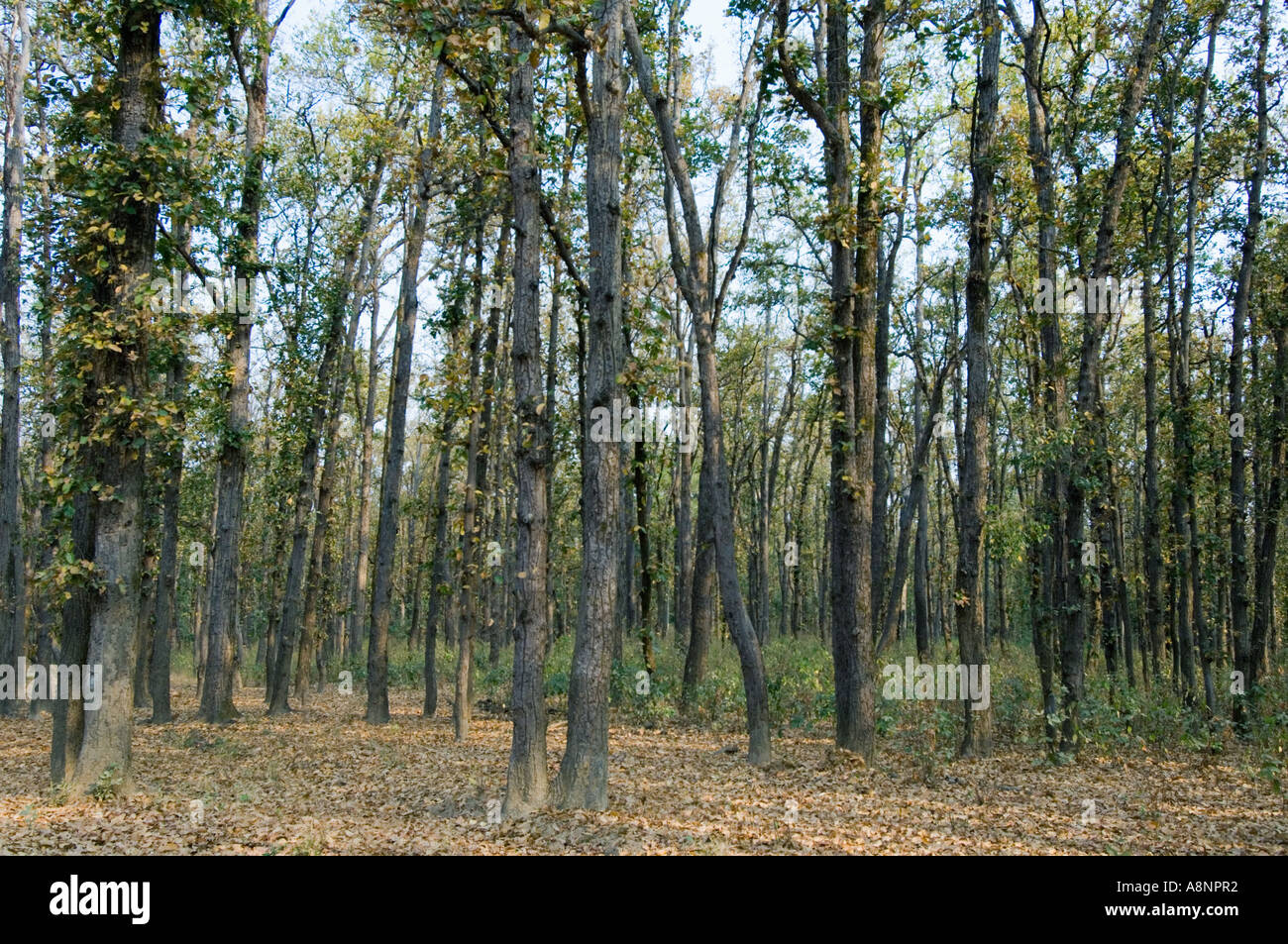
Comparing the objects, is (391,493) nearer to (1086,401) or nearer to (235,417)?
(235,417)

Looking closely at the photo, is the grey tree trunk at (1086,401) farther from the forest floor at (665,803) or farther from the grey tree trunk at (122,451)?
the grey tree trunk at (122,451)

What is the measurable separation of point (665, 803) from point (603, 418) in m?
4.12

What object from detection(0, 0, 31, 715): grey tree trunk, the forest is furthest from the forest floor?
detection(0, 0, 31, 715): grey tree trunk

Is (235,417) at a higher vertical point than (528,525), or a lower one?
higher

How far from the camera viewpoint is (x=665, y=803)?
8648 millimetres

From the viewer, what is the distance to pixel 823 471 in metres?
44.1

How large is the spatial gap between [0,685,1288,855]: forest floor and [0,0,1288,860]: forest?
0.24 feet

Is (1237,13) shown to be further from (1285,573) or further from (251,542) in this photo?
(251,542)

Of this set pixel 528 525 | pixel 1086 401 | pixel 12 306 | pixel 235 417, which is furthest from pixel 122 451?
pixel 1086 401

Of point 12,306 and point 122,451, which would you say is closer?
point 122,451

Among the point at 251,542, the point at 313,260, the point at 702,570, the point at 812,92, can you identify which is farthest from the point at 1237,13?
the point at 251,542

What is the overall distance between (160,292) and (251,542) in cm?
1906

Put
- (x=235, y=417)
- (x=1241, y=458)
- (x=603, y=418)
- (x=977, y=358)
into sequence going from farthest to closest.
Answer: (x=235, y=417)
(x=1241, y=458)
(x=977, y=358)
(x=603, y=418)

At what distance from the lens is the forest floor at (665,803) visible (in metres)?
7.29
